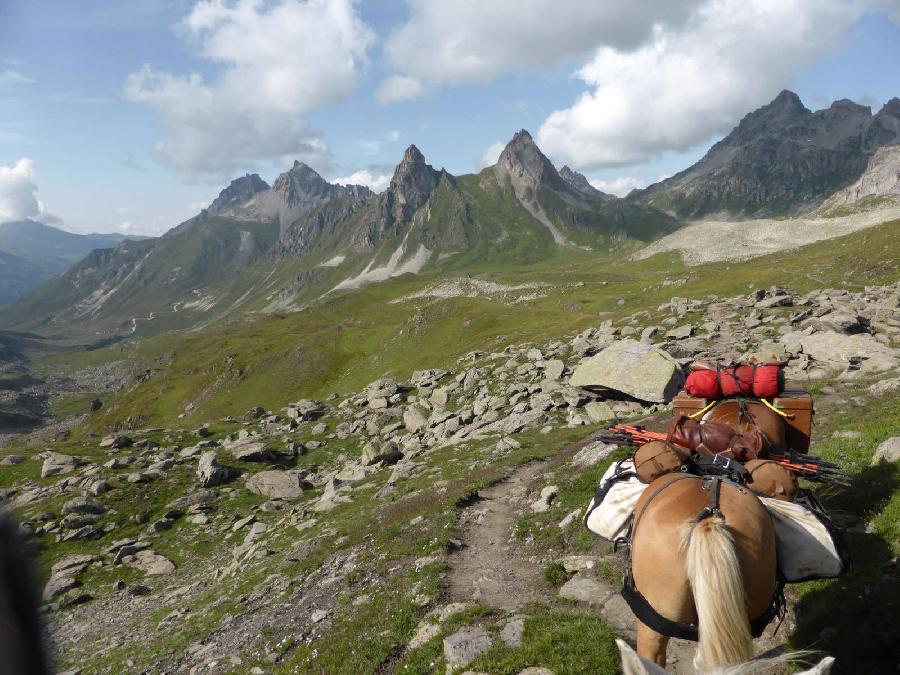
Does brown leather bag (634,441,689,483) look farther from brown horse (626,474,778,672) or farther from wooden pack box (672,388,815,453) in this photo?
wooden pack box (672,388,815,453)

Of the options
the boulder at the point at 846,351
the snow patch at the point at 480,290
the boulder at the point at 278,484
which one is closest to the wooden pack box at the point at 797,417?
the boulder at the point at 846,351

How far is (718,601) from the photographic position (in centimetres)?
511

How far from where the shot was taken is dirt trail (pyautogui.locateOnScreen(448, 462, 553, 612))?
470 inches

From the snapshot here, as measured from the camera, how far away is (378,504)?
79.3 ft

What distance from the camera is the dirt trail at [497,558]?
11930mm

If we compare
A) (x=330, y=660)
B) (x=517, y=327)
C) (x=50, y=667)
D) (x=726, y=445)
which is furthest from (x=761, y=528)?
(x=517, y=327)

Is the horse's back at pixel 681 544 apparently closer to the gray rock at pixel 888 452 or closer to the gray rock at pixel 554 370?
the gray rock at pixel 888 452

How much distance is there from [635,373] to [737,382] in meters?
19.4

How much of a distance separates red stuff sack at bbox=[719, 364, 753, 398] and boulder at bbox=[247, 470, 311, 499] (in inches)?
1198

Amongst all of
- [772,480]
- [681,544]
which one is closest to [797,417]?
[772,480]

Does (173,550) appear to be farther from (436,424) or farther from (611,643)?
(611,643)

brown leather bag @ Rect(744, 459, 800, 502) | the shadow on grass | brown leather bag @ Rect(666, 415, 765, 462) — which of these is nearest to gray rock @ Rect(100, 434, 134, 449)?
brown leather bag @ Rect(666, 415, 765, 462)

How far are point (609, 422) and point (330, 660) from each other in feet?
66.4

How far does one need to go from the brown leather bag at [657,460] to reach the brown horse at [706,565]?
31.0 inches
